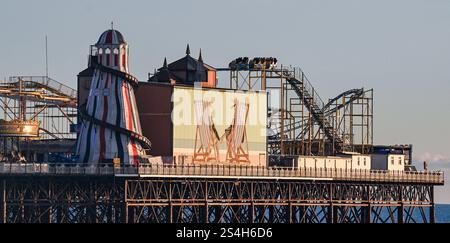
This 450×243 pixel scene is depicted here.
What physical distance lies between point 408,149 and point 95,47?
4845 centimetres

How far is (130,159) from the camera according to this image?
428 feet

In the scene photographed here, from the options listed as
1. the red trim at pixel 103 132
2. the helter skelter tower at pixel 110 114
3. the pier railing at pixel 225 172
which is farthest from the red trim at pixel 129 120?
the pier railing at pixel 225 172

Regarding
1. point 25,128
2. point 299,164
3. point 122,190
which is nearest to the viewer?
point 122,190

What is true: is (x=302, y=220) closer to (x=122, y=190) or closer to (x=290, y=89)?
(x=290, y=89)

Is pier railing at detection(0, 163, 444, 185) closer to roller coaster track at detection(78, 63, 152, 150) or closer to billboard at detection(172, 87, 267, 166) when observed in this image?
billboard at detection(172, 87, 267, 166)

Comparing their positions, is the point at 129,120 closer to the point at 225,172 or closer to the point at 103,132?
the point at 103,132

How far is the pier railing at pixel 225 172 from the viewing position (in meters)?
123

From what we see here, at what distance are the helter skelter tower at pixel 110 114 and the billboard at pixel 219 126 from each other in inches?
186

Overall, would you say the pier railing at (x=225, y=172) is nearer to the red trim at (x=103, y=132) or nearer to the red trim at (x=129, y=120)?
the red trim at (x=103, y=132)

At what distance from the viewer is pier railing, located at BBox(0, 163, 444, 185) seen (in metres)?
123

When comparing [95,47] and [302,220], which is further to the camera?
[302,220]

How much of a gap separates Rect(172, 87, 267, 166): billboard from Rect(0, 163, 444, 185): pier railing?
313cm

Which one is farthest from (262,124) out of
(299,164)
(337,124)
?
(337,124)

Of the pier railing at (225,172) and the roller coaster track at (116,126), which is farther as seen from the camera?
the roller coaster track at (116,126)
